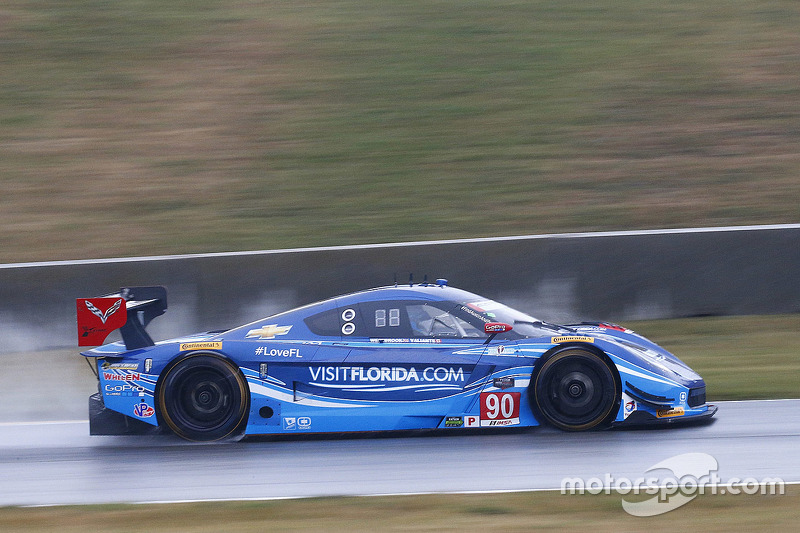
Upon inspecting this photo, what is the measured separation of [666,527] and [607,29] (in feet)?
49.2

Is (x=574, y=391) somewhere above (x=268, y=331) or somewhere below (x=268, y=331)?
below

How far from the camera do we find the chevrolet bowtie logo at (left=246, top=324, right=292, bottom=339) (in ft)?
24.5

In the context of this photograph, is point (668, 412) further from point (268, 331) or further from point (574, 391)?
point (268, 331)

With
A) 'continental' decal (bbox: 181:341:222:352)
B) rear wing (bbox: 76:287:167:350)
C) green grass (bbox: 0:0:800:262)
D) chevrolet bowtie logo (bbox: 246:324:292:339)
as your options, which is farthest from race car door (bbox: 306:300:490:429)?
green grass (bbox: 0:0:800:262)

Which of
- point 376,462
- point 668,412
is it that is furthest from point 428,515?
point 668,412

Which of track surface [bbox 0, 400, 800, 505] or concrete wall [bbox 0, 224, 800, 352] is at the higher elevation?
concrete wall [bbox 0, 224, 800, 352]

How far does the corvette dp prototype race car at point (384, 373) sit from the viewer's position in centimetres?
704

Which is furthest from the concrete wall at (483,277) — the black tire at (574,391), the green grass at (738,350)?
the black tire at (574,391)

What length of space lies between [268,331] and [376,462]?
62.8 inches

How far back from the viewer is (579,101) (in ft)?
52.9

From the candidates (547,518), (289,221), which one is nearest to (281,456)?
(547,518)

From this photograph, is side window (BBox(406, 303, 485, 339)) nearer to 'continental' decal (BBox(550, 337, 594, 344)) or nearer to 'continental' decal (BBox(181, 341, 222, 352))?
'continental' decal (BBox(550, 337, 594, 344))

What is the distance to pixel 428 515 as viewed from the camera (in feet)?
17.6

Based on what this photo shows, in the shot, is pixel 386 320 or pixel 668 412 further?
pixel 386 320
